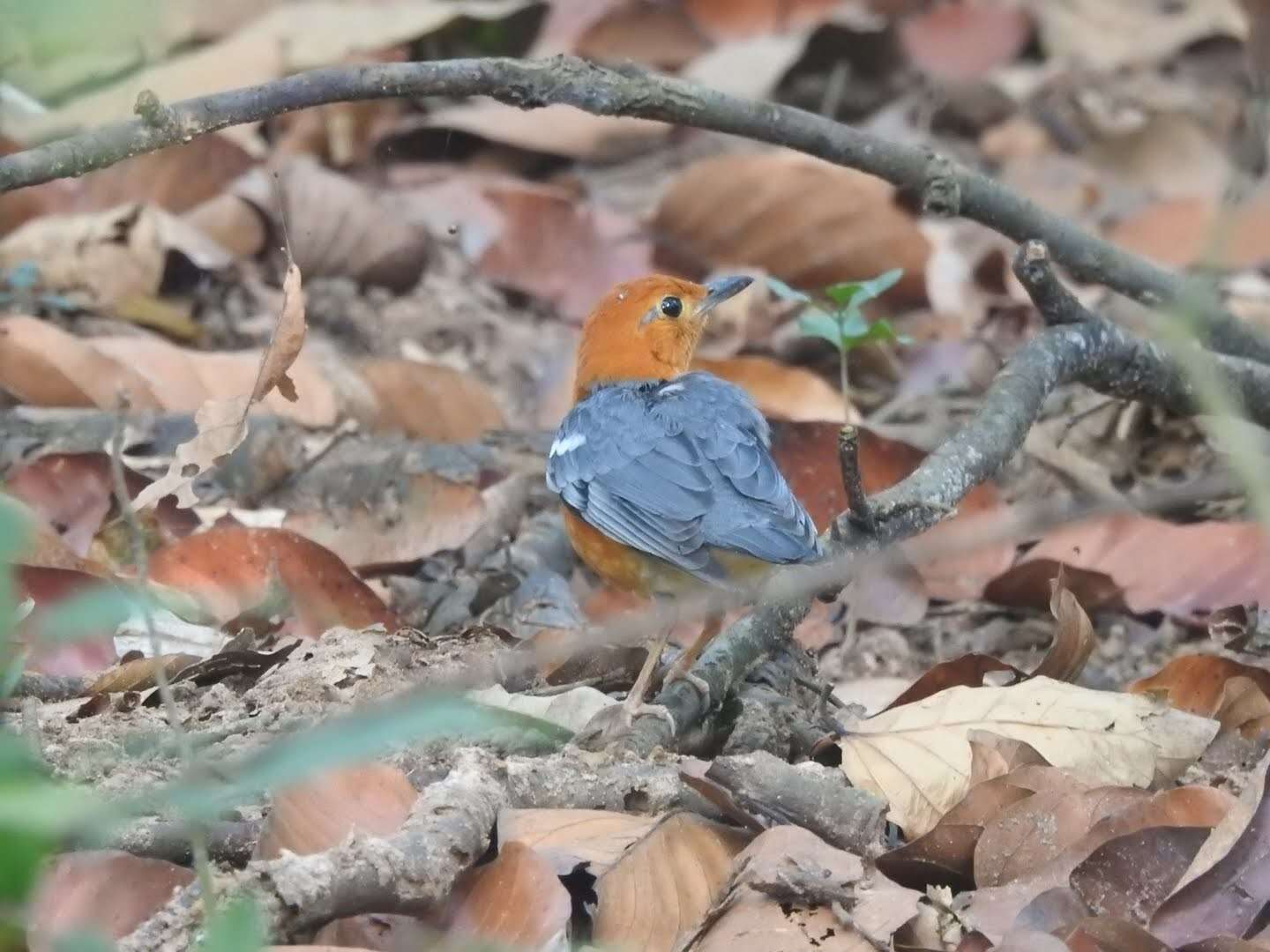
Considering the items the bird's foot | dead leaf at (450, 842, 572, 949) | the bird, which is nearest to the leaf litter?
dead leaf at (450, 842, 572, 949)

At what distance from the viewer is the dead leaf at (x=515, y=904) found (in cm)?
296

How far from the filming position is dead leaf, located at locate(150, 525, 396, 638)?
4.82 m

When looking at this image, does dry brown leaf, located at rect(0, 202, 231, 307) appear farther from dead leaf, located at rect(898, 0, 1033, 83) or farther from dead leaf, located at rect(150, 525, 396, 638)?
dead leaf, located at rect(898, 0, 1033, 83)

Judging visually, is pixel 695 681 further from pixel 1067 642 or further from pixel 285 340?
pixel 285 340

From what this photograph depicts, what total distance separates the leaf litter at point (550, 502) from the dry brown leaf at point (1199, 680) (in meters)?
0.01

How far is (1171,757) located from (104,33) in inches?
119

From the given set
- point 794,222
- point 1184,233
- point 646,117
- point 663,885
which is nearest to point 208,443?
point 646,117

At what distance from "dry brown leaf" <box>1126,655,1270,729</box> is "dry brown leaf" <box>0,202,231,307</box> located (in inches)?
171

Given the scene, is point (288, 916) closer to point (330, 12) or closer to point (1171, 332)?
point (1171, 332)

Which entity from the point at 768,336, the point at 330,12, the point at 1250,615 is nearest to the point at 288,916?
the point at 1250,615

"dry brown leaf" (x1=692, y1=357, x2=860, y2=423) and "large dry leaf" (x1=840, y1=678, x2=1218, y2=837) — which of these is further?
"dry brown leaf" (x1=692, y1=357, x2=860, y2=423)

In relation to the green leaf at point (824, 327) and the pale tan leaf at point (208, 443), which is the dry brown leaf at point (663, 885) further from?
the green leaf at point (824, 327)

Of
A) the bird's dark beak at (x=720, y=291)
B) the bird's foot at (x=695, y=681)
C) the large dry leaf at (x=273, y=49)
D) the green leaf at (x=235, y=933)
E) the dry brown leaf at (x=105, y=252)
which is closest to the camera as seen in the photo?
the green leaf at (x=235, y=933)

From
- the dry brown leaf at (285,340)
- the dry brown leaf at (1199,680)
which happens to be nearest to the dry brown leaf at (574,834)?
the dry brown leaf at (285,340)
